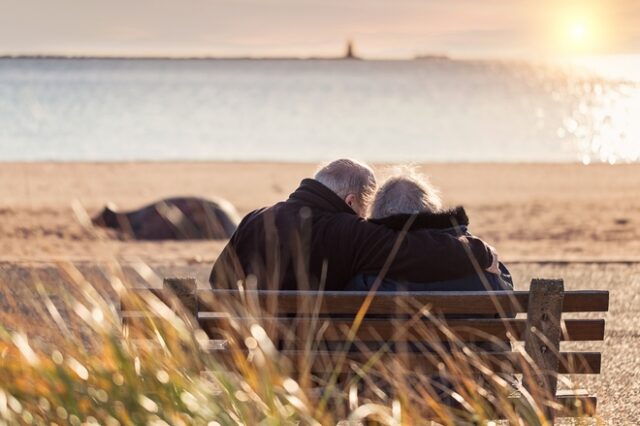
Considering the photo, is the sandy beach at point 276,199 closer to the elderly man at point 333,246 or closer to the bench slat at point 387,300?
the elderly man at point 333,246

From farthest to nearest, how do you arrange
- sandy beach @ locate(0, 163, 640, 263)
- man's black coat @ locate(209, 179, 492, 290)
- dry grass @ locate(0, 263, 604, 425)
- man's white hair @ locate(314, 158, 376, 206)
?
sandy beach @ locate(0, 163, 640, 263) < man's white hair @ locate(314, 158, 376, 206) < man's black coat @ locate(209, 179, 492, 290) < dry grass @ locate(0, 263, 604, 425)

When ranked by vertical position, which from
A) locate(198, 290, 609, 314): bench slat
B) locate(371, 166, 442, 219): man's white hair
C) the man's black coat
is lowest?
locate(198, 290, 609, 314): bench slat

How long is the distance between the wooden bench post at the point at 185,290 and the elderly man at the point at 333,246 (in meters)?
0.34

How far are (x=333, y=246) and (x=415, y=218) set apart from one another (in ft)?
1.07

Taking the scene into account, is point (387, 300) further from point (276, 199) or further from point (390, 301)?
point (276, 199)

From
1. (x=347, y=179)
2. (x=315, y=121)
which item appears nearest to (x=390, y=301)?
(x=347, y=179)

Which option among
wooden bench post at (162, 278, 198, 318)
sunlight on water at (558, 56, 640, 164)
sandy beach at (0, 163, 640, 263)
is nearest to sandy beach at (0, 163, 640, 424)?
sandy beach at (0, 163, 640, 263)

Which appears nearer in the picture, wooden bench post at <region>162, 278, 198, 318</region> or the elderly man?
wooden bench post at <region>162, 278, 198, 318</region>

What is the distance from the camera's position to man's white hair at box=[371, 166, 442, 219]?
438 cm

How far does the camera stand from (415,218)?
171 inches

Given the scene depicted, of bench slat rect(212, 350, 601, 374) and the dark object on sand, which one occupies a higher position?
bench slat rect(212, 350, 601, 374)

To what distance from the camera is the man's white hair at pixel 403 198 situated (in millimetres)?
4383

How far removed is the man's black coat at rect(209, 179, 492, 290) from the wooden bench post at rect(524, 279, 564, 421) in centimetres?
33

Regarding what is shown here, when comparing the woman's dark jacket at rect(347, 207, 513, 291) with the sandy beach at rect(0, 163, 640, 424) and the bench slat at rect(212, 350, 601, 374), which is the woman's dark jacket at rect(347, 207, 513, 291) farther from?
the sandy beach at rect(0, 163, 640, 424)
